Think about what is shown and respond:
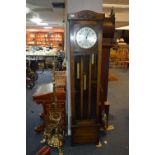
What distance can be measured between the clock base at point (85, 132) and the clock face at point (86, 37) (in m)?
1.10

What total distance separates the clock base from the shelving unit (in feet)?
37.9

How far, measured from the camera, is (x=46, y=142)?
11.0ft

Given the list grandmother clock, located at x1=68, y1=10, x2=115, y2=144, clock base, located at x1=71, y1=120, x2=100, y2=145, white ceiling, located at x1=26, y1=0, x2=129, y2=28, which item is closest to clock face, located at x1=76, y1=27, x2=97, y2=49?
grandmother clock, located at x1=68, y1=10, x2=115, y2=144

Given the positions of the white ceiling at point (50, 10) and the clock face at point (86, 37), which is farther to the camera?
the white ceiling at point (50, 10)

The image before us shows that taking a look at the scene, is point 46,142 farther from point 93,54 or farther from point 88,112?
point 93,54

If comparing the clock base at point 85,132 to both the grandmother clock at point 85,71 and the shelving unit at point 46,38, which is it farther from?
the shelving unit at point 46,38

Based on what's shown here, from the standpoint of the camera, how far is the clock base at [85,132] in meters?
3.22

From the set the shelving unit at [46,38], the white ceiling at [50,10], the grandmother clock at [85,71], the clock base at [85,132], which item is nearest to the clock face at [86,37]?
the grandmother clock at [85,71]

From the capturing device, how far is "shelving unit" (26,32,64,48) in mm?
14484
